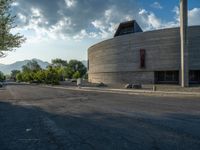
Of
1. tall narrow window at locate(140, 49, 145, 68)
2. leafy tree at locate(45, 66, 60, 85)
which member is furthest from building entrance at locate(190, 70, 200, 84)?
leafy tree at locate(45, 66, 60, 85)

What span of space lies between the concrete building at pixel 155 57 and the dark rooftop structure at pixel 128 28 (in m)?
9.46

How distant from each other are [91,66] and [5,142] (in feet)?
263

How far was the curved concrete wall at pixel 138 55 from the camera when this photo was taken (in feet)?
183

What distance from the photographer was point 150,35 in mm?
60594

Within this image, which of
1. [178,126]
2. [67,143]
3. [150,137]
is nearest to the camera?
[67,143]

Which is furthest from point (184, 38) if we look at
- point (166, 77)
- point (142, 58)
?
point (142, 58)

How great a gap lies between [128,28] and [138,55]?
1950cm

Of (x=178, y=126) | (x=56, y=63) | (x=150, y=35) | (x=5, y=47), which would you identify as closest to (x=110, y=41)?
(x=150, y=35)

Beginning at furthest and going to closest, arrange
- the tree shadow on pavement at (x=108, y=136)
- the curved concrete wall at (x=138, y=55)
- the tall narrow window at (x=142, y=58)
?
the tall narrow window at (x=142, y=58)
the curved concrete wall at (x=138, y=55)
the tree shadow on pavement at (x=108, y=136)

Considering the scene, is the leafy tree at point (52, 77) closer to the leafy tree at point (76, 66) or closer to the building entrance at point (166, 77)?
the building entrance at point (166, 77)

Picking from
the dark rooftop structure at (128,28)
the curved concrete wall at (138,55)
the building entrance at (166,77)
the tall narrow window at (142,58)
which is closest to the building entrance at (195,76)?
the curved concrete wall at (138,55)

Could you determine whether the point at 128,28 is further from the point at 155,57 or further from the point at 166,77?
the point at 166,77

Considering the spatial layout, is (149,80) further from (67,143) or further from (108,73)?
(67,143)

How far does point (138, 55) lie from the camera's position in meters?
63.2
